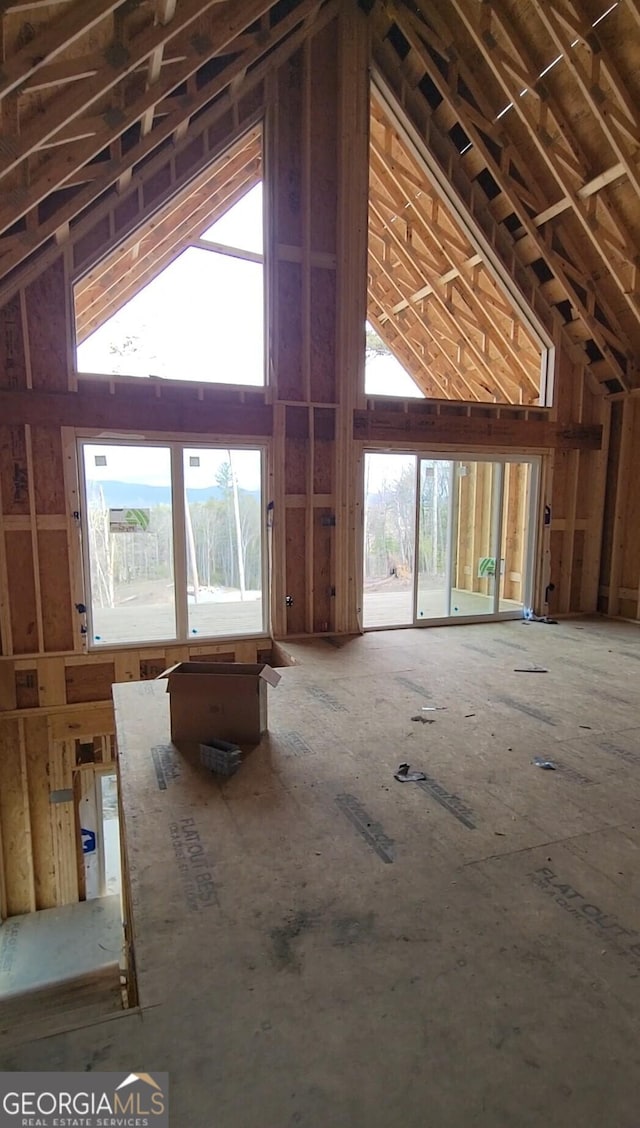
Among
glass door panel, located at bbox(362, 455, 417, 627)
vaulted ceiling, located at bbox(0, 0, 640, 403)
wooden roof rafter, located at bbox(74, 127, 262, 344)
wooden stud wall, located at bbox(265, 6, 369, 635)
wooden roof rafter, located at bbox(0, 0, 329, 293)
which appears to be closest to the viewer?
vaulted ceiling, located at bbox(0, 0, 640, 403)

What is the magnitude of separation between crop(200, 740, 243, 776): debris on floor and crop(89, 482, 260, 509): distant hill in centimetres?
318

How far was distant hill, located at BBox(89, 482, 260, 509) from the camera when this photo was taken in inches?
225

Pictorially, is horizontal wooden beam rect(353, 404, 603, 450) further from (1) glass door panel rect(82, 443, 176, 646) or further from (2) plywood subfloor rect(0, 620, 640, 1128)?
(2) plywood subfloor rect(0, 620, 640, 1128)

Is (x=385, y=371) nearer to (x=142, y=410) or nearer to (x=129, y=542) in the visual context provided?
(x=142, y=410)

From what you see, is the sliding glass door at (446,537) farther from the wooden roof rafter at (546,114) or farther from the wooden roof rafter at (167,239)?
the wooden roof rafter at (167,239)

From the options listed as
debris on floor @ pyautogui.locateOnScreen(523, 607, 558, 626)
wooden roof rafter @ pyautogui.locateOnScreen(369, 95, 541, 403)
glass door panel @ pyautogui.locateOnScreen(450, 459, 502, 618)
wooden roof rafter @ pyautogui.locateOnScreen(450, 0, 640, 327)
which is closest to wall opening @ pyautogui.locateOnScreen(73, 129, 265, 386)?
wooden roof rafter @ pyautogui.locateOnScreen(369, 95, 541, 403)

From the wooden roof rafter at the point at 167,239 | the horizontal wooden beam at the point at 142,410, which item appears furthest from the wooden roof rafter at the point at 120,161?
the wooden roof rafter at the point at 167,239

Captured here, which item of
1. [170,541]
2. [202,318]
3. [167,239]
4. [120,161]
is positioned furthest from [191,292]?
[170,541]

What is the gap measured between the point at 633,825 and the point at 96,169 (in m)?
5.75

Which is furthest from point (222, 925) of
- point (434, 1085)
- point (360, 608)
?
point (360, 608)

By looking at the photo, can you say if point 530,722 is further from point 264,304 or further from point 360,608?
point 264,304

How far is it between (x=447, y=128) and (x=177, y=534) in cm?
551

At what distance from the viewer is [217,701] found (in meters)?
3.51

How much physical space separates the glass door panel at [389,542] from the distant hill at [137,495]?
2832 millimetres
